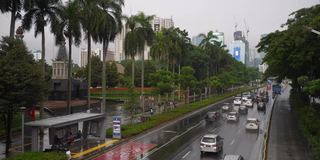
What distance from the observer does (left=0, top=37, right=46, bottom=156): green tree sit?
26.9 meters

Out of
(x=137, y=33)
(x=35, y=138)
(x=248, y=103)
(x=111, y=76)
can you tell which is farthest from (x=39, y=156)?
(x=111, y=76)

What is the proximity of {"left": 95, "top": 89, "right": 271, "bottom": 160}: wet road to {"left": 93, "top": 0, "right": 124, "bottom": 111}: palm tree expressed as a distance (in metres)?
9.80

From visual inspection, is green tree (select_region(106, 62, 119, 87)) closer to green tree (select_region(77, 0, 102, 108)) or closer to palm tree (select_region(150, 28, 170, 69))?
palm tree (select_region(150, 28, 170, 69))

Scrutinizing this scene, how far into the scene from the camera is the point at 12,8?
38969 mm

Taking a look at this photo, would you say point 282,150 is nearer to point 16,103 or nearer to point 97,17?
point 16,103

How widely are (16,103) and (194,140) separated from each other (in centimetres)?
1820

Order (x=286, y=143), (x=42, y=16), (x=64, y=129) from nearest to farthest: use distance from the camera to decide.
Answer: (x=64, y=129)
(x=286, y=143)
(x=42, y=16)

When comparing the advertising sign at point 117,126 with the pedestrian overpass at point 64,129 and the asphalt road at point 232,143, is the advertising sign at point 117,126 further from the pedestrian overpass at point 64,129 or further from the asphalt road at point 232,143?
the asphalt road at point 232,143

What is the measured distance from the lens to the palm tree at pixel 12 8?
38281 mm

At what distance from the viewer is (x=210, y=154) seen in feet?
105

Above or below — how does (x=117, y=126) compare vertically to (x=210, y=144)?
above

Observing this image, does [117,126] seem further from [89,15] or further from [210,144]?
[89,15]

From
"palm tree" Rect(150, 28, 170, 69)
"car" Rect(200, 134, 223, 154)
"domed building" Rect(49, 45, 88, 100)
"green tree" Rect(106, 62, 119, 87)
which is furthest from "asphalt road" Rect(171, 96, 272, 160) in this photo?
"green tree" Rect(106, 62, 119, 87)

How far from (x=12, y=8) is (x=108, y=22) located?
11.7m
